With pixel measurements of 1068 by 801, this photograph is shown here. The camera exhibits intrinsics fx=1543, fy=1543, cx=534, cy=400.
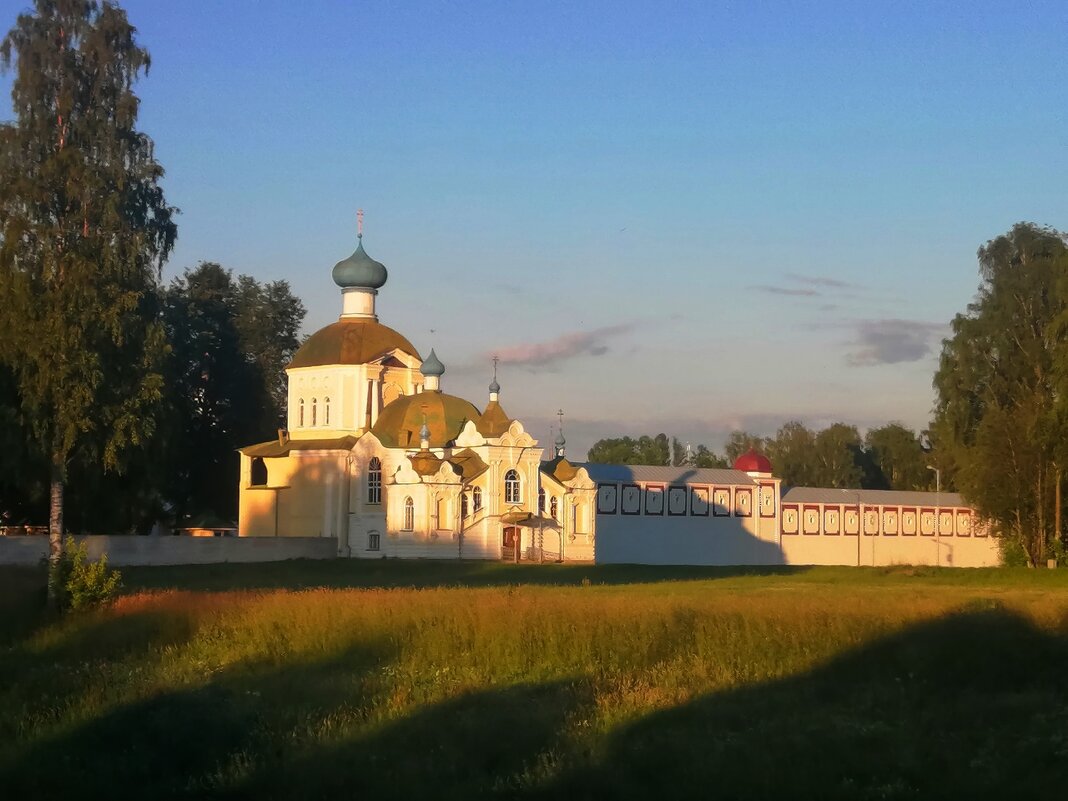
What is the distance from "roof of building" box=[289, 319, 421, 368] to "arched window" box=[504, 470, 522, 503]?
29.3 feet

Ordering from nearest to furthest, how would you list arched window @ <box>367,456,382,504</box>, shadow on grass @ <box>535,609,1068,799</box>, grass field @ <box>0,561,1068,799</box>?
1. shadow on grass @ <box>535,609,1068,799</box>
2. grass field @ <box>0,561,1068,799</box>
3. arched window @ <box>367,456,382,504</box>

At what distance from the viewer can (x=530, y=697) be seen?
759 inches

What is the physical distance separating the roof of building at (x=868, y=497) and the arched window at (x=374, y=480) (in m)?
22.0

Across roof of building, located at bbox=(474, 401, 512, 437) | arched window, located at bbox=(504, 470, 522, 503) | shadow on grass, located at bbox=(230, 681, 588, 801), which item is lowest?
shadow on grass, located at bbox=(230, 681, 588, 801)

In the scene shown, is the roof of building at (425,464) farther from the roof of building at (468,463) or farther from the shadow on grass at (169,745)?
the shadow on grass at (169,745)

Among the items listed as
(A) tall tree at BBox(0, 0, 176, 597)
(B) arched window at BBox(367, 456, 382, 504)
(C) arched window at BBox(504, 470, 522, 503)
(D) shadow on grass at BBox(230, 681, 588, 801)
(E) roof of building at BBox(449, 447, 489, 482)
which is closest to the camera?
(D) shadow on grass at BBox(230, 681, 588, 801)

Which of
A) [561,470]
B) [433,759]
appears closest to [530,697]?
[433,759]

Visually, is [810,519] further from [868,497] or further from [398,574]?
[398,574]

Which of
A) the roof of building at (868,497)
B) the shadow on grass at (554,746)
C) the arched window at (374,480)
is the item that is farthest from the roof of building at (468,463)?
the shadow on grass at (554,746)

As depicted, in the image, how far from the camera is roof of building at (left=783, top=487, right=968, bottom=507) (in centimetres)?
7662

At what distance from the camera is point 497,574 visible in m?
52.0

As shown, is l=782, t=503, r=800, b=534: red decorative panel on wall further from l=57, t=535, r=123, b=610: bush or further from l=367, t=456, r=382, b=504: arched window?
l=57, t=535, r=123, b=610: bush

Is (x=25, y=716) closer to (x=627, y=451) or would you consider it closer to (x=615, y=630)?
(x=615, y=630)

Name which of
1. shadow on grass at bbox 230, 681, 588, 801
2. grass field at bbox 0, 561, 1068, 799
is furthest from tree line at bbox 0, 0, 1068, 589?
shadow on grass at bbox 230, 681, 588, 801
